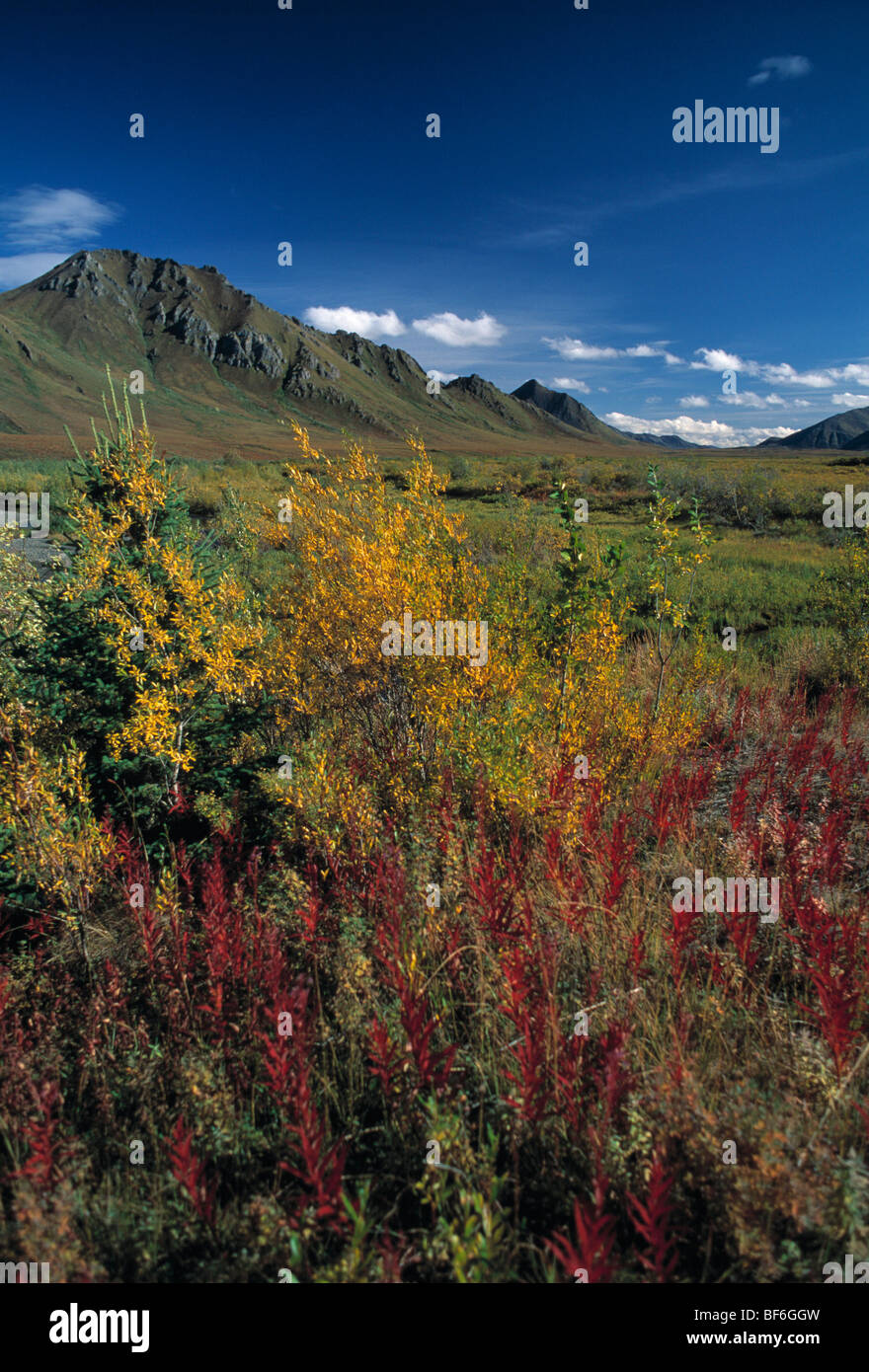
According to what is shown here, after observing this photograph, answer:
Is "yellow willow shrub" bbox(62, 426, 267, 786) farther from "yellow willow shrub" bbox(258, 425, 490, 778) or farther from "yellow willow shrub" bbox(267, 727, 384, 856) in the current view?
"yellow willow shrub" bbox(267, 727, 384, 856)

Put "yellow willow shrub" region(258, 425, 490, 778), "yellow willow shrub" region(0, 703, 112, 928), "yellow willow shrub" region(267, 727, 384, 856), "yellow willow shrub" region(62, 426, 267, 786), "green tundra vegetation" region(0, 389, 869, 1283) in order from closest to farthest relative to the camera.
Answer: "green tundra vegetation" region(0, 389, 869, 1283)
"yellow willow shrub" region(0, 703, 112, 928)
"yellow willow shrub" region(267, 727, 384, 856)
"yellow willow shrub" region(62, 426, 267, 786)
"yellow willow shrub" region(258, 425, 490, 778)

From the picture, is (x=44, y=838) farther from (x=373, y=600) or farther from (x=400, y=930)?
(x=373, y=600)

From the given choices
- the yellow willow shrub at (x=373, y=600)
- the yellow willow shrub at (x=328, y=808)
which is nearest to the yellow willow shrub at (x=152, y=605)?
the yellow willow shrub at (x=373, y=600)

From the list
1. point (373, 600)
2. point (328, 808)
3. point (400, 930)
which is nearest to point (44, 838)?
point (328, 808)

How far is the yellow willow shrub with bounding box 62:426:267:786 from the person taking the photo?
13.6 feet

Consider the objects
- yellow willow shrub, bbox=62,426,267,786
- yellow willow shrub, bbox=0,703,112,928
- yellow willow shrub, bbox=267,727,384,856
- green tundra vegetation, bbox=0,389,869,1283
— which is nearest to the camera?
green tundra vegetation, bbox=0,389,869,1283

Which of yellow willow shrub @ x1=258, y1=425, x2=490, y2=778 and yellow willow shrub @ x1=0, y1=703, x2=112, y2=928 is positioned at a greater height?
yellow willow shrub @ x1=258, y1=425, x2=490, y2=778

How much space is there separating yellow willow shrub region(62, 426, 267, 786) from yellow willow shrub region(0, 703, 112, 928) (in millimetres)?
508

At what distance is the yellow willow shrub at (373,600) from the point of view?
4.32 meters

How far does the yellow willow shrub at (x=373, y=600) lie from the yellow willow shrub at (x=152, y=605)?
445mm

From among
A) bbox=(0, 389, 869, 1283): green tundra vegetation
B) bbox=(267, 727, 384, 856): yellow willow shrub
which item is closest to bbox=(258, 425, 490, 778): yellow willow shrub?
bbox=(0, 389, 869, 1283): green tundra vegetation

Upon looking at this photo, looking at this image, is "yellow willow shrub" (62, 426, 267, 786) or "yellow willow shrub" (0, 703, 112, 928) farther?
"yellow willow shrub" (62, 426, 267, 786)
